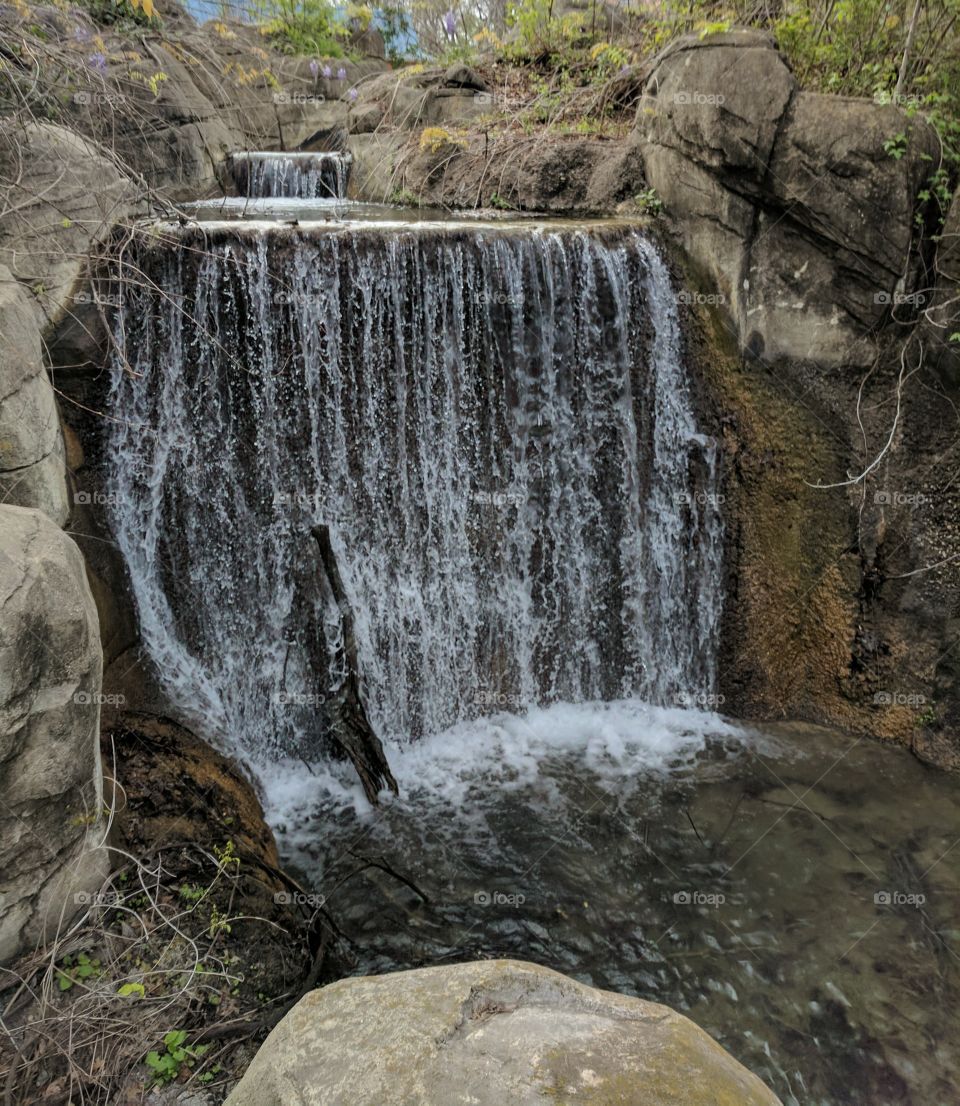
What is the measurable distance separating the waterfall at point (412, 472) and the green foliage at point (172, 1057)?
2242mm

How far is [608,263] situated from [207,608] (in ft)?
11.5

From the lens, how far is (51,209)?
4.49 m

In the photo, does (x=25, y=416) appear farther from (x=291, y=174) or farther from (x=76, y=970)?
(x=291, y=174)

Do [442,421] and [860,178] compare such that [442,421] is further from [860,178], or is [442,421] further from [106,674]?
[860,178]

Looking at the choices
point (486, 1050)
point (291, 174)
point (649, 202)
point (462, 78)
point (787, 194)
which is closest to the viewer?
point (486, 1050)

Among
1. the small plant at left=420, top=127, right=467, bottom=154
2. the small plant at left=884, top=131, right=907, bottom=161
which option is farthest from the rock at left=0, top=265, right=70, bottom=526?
the small plant at left=884, top=131, right=907, bottom=161

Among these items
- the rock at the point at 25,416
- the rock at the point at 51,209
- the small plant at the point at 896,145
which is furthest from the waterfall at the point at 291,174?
the small plant at the point at 896,145

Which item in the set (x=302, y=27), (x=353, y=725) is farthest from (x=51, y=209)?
(x=302, y=27)

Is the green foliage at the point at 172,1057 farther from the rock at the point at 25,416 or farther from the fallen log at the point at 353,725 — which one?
the rock at the point at 25,416

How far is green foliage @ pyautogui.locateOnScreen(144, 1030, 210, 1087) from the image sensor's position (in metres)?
2.64

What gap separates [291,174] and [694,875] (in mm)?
7385

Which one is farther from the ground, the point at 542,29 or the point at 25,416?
the point at 542,29

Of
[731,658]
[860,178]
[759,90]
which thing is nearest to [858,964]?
[731,658]

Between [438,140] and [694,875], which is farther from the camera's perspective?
[438,140]
